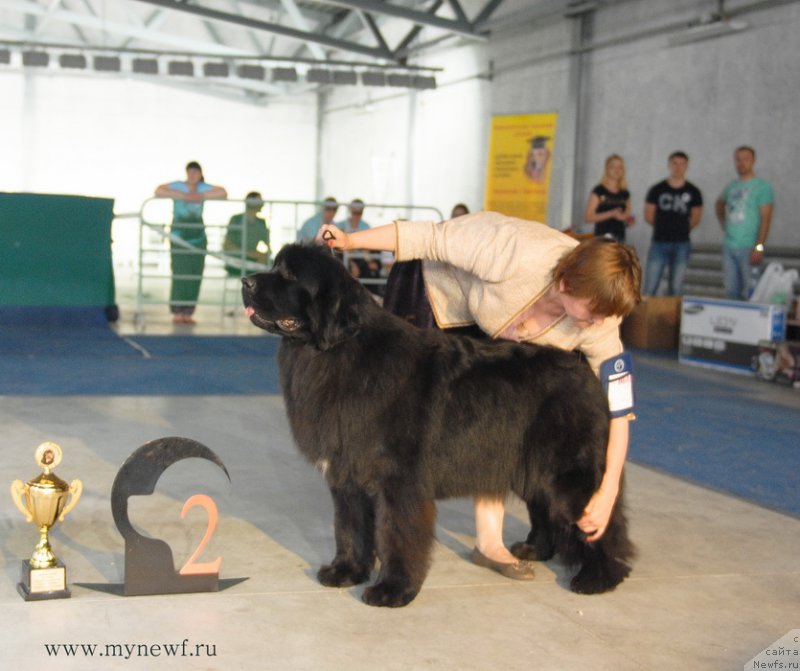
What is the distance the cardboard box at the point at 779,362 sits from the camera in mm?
8336

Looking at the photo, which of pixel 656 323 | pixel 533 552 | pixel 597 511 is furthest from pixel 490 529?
pixel 656 323

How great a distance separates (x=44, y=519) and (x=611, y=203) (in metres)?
8.57

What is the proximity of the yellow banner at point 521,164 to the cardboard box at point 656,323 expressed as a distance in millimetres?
4016

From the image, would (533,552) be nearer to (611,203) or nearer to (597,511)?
(597,511)

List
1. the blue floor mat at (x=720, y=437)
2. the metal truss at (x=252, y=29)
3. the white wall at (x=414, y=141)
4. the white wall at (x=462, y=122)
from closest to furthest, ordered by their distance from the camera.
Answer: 1. the blue floor mat at (x=720, y=437)
2. the white wall at (x=462, y=122)
3. the metal truss at (x=252, y=29)
4. the white wall at (x=414, y=141)

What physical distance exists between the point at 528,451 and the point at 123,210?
80.2 feet

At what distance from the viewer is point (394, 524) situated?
293cm

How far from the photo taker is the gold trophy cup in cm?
286

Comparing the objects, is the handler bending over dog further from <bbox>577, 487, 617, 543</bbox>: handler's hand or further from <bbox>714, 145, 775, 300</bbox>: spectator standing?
<bbox>714, 145, 775, 300</bbox>: spectator standing

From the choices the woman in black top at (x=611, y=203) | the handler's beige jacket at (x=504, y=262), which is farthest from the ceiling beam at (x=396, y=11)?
the handler's beige jacket at (x=504, y=262)

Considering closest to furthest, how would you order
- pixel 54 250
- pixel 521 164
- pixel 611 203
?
pixel 54 250
pixel 611 203
pixel 521 164

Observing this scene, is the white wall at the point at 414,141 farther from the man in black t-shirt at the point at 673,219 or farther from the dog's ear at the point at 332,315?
the dog's ear at the point at 332,315

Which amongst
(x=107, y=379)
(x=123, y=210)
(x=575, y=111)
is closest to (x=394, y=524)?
(x=107, y=379)

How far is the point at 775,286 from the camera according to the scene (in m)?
9.24
